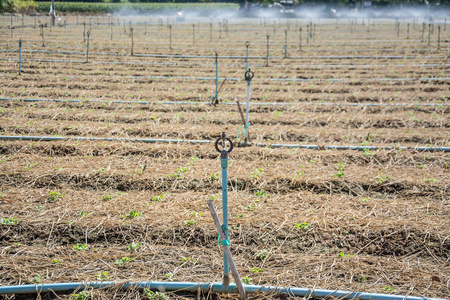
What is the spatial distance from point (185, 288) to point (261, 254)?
98 cm

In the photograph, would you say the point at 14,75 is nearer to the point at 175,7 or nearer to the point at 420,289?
the point at 420,289

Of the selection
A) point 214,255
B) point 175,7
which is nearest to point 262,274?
point 214,255

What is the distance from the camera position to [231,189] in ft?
20.5

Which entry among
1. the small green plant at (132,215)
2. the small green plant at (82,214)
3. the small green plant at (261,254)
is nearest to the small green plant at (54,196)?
the small green plant at (82,214)

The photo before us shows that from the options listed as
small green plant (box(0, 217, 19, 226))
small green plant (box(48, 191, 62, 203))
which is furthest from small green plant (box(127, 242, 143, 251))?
small green plant (box(48, 191, 62, 203))

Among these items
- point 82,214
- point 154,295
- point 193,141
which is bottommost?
point 154,295

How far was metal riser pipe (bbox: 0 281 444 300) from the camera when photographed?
3844mm

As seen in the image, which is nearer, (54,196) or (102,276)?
(102,276)

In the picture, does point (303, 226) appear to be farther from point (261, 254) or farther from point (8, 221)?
point (8, 221)

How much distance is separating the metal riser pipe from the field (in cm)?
8

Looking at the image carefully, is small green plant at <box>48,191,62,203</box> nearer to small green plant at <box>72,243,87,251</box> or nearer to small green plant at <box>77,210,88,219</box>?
small green plant at <box>77,210,88,219</box>

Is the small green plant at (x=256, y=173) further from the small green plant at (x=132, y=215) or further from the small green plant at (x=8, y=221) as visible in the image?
the small green plant at (x=8, y=221)

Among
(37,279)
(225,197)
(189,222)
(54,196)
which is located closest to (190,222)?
(189,222)

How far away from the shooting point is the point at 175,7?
8756 cm
